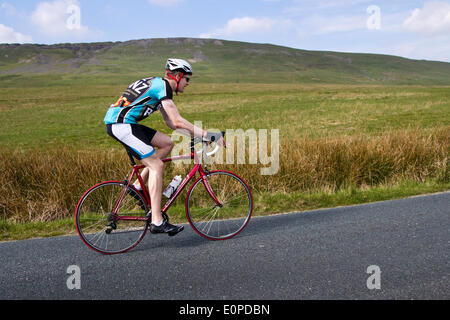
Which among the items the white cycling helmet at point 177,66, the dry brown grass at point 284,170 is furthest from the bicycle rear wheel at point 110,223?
the dry brown grass at point 284,170

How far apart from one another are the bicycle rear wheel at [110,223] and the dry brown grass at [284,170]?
242cm

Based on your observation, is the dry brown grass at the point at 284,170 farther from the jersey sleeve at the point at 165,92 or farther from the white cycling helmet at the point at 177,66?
the white cycling helmet at the point at 177,66

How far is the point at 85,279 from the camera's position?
14.2 feet

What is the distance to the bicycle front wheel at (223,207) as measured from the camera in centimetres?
555

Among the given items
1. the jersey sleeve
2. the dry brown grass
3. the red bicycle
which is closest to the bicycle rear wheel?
the red bicycle

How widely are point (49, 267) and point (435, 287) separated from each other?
13.7 feet

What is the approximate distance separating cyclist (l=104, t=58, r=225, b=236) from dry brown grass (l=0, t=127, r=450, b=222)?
10.4ft

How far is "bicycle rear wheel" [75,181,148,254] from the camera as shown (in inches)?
202

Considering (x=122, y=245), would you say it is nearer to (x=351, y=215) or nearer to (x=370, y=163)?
(x=351, y=215)

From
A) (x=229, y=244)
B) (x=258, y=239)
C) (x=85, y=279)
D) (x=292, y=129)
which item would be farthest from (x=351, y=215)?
(x=292, y=129)

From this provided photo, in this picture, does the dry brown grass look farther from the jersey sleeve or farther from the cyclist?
the jersey sleeve

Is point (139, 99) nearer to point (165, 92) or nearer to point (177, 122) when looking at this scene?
point (165, 92)

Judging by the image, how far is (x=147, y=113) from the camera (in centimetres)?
511
